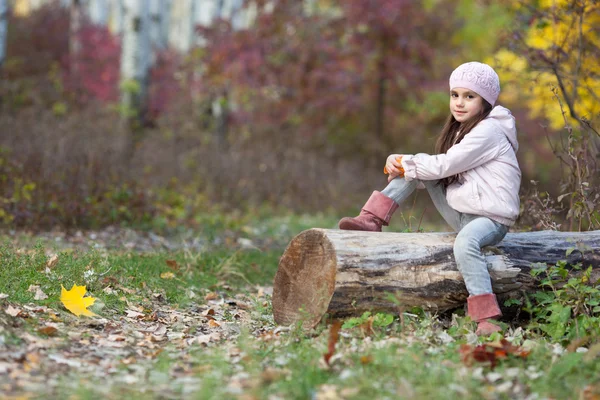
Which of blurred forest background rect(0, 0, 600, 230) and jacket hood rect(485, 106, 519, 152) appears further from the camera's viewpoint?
blurred forest background rect(0, 0, 600, 230)

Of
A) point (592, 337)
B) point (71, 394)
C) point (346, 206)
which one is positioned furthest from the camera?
point (346, 206)

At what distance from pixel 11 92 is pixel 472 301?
10059 mm

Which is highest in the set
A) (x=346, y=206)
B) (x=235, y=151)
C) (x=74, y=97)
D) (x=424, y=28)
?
(x=424, y=28)

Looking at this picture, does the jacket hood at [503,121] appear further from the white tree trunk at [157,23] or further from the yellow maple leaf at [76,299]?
the white tree trunk at [157,23]

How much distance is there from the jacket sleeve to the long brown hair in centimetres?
10

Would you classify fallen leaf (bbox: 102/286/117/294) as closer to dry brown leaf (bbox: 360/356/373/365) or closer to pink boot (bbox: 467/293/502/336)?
dry brown leaf (bbox: 360/356/373/365)

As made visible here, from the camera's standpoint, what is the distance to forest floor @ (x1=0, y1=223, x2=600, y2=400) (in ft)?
11.3

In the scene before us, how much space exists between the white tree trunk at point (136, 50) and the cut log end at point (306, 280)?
A: 9.16 m

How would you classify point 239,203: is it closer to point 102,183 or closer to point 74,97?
point 102,183

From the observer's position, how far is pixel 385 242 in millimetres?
4590

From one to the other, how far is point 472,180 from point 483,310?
2.89 ft

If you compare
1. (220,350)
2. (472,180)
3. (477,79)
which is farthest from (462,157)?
(220,350)

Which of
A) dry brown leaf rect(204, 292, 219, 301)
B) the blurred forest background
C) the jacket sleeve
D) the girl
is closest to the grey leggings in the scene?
the girl

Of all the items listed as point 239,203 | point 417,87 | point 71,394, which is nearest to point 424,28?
point 417,87
